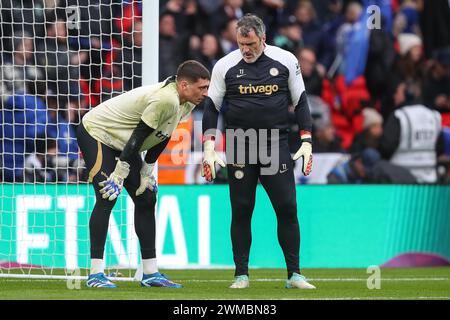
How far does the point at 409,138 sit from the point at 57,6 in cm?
602

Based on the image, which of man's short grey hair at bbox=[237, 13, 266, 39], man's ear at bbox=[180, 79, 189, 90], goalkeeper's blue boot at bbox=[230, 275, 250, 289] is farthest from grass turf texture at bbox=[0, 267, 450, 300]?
man's short grey hair at bbox=[237, 13, 266, 39]

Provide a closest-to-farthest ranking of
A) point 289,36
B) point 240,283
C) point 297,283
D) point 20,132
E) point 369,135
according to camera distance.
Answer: point 297,283
point 240,283
point 20,132
point 369,135
point 289,36

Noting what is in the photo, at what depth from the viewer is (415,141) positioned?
1645cm

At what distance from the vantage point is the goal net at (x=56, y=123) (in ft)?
43.1

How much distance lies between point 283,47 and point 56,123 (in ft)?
17.0

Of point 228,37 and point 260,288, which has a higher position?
point 228,37

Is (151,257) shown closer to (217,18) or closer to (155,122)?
(155,122)

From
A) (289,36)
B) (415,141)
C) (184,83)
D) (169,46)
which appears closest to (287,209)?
(184,83)

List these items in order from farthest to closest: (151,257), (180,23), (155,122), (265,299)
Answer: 1. (180,23)
2. (151,257)
3. (155,122)
4. (265,299)

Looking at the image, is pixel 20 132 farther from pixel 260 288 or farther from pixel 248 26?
pixel 248 26

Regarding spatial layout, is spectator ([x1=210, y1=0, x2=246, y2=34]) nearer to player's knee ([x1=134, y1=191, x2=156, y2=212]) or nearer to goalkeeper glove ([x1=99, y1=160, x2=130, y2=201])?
player's knee ([x1=134, y1=191, x2=156, y2=212])

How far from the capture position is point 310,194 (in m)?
14.3

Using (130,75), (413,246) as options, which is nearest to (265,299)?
(130,75)

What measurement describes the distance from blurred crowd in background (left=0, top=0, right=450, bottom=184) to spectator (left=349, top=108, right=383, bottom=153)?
21 millimetres
